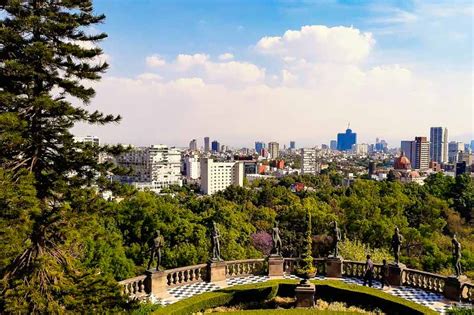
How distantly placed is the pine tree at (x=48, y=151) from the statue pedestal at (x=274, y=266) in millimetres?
11200

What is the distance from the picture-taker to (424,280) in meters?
20.9

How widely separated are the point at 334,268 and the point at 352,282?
1229mm

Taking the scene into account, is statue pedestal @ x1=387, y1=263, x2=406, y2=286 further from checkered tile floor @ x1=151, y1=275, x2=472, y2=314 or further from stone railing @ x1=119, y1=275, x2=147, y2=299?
stone railing @ x1=119, y1=275, x2=147, y2=299

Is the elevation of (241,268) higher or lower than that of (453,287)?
lower

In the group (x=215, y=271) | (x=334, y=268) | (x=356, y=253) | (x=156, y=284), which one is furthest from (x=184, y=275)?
(x=356, y=253)

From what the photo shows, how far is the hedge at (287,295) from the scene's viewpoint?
56.4 ft

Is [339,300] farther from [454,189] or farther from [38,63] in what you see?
[454,189]

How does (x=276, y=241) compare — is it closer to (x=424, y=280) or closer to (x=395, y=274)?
(x=395, y=274)

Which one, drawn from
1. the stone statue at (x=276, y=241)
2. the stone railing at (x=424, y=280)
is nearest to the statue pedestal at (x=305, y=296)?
the stone statue at (x=276, y=241)

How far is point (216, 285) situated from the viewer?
21.5 meters

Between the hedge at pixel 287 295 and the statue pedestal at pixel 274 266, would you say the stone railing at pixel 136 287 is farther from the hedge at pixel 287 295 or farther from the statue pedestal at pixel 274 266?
the statue pedestal at pixel 274 266

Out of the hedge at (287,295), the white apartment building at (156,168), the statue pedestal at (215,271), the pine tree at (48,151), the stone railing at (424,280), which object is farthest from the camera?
the white apartment building at (156,168)

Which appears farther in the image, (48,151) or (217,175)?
(217,175)

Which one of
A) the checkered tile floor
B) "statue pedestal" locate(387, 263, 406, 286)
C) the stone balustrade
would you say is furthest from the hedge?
"statue pedestal" locate(387, 263, 406, 286)
